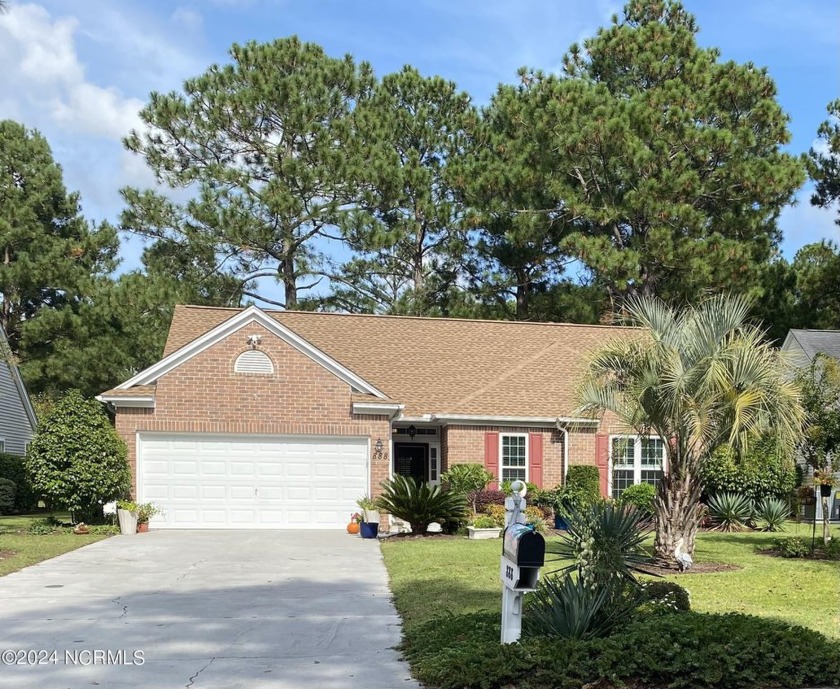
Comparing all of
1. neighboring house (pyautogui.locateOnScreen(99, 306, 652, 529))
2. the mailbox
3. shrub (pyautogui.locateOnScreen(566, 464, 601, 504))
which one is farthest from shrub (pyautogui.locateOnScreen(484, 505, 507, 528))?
the mailbox

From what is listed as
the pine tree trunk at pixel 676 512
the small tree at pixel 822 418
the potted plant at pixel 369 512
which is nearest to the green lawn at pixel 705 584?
the pine tree trunk at pixel 676 512

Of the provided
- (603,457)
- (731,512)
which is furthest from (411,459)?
(731,512)

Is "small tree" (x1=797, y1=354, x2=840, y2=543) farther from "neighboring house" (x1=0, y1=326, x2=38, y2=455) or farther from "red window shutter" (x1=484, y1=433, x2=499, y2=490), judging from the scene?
"neighboring house" (x1=0, y1=326, x2=38, y2=455)

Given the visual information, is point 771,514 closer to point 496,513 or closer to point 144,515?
point 496,513

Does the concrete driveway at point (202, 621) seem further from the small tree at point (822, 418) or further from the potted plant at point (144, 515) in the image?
the small tree at point (822, 418)

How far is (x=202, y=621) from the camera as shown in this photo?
948 centimetres

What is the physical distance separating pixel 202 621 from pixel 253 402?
40.3 feet

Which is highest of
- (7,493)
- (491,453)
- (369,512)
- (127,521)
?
(491,453)

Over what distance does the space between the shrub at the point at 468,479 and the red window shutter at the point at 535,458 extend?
5.04 ft

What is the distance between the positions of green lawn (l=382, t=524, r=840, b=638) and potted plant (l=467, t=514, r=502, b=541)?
4.96ft

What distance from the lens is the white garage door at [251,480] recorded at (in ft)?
69.8

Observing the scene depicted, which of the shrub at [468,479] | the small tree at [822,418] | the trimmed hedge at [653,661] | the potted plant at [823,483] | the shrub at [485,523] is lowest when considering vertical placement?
the shrub at [485,523]

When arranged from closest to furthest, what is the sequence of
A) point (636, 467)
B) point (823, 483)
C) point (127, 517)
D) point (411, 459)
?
point (823, 483)
point (127, 517)
point (636, 467)
point (411, 459)

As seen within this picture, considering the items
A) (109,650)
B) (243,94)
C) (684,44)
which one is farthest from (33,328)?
(109,650)
